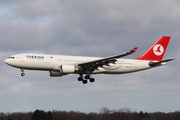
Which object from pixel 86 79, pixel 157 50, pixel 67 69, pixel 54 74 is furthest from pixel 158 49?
pixel 54 74

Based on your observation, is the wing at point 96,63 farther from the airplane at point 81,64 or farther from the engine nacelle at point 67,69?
the engine nacelle at point 67,69

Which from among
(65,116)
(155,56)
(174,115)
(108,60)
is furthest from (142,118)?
(108,60)

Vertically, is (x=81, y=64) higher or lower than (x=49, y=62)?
lower

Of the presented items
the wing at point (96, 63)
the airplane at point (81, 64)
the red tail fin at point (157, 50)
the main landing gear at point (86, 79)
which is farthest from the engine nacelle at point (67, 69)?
the red tail fin at point (157, 50)

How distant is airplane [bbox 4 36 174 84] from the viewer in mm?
61656

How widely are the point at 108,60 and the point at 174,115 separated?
6877 cm

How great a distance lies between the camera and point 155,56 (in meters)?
72.0

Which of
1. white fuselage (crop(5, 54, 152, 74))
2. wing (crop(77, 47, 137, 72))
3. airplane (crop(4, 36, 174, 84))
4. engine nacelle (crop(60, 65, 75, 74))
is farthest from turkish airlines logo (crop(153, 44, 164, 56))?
engine nacelle (crop(60, 65, 75, 74))

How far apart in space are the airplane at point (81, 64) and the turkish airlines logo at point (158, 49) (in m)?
2.33

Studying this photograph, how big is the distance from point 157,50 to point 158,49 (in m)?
0.42

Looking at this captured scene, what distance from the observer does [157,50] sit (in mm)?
73000

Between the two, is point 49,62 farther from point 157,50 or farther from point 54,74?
point 157,50

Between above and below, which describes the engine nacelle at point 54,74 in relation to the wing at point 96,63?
below

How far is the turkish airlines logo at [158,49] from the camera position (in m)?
72.6
